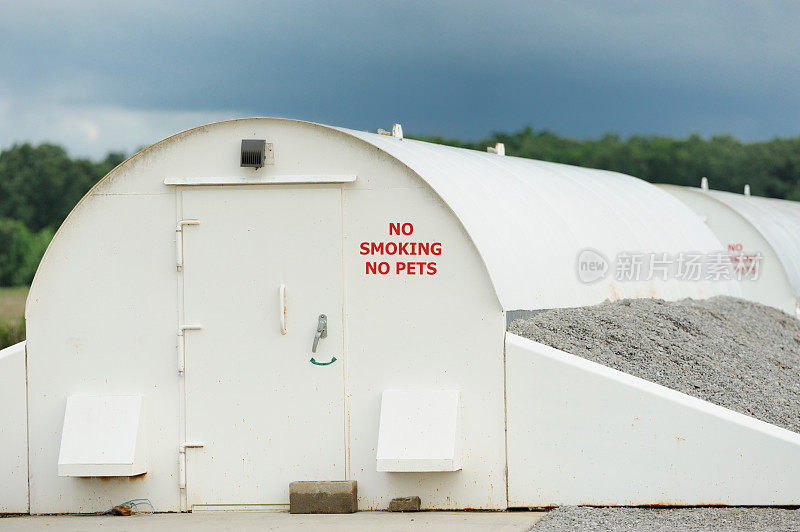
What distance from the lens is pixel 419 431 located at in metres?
8.73

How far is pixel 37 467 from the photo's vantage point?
31.0 feet

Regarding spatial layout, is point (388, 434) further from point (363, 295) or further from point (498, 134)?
point (498, 134)

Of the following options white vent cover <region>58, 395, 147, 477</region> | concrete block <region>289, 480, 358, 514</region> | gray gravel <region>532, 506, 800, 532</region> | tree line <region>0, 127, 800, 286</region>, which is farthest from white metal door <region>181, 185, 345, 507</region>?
tree line <region>0, 127, 800, 286</region>

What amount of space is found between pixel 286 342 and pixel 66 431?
6.51ft

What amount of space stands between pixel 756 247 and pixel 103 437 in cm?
1531

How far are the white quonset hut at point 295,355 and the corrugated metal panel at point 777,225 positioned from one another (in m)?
13.0

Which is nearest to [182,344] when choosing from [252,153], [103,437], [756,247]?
[103,437]

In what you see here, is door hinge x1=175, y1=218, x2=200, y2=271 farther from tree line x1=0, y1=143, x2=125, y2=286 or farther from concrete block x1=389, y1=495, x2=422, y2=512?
tree line x1=0, y1=143, x2=125, y2=286

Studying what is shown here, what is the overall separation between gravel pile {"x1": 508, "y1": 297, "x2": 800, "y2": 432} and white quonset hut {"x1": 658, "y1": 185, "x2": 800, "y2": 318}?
7.79 m

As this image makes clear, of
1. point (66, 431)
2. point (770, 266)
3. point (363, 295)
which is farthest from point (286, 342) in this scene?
point (770, 266)

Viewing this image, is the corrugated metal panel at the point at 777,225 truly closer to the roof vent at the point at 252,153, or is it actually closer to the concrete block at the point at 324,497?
the concrete block at the point at 324,497

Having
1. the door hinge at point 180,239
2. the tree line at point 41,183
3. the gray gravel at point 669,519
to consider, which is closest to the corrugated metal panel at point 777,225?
the gray gravel at point 669,519

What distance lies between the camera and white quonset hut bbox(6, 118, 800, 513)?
8.71 meters

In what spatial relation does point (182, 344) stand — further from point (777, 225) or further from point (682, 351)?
point (777, 225)
